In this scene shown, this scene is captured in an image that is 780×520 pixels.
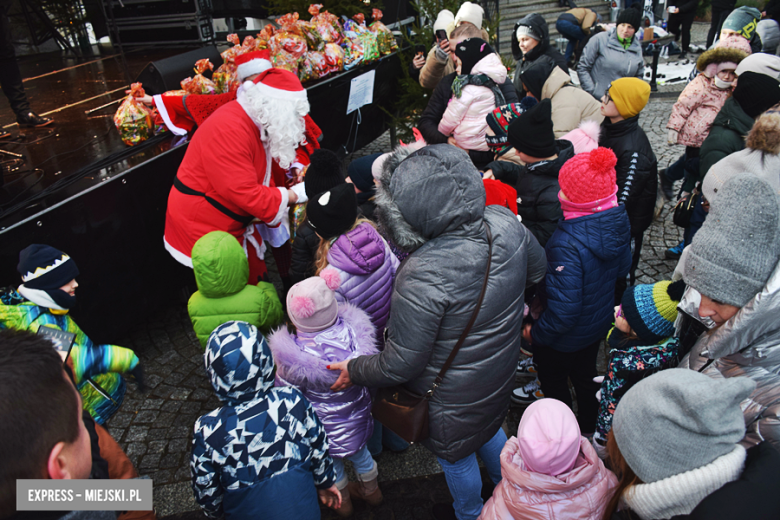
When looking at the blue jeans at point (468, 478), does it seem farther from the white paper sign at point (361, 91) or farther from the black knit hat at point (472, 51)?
the white paper sign at point (361, 91)

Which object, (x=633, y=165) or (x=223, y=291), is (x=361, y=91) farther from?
(x=223, y=291)

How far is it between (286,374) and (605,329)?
1656mm

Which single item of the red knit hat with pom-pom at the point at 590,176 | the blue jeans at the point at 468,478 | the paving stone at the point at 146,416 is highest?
the red knit hat with pom-pom at the point at 590,176

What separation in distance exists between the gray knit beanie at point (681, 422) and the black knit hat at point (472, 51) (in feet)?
10.3

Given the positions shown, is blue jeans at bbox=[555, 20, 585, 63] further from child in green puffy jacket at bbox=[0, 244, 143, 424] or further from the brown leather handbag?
child in green puffy jacket at bbox=[0, 244, 143, 424]

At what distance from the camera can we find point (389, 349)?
1.78m

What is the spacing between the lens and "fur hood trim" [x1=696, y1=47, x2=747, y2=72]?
379 cm

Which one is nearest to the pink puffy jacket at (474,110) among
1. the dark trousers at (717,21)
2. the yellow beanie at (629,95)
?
the yellow beanie at (629,95)

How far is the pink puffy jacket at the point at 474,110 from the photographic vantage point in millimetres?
3695

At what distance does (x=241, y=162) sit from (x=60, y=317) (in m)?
1.31

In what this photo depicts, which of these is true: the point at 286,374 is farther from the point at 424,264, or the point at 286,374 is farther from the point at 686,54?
the point at 686,54

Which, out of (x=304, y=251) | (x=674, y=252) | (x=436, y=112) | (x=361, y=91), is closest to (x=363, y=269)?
(x=304, y=251)

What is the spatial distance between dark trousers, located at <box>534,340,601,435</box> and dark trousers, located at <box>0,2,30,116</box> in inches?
207

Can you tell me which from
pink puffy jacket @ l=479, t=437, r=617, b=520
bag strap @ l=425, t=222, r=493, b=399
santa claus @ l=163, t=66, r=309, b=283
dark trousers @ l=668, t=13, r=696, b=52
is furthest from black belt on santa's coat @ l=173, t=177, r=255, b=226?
dark trousers @ l=668, t=13, r=696, b=52
